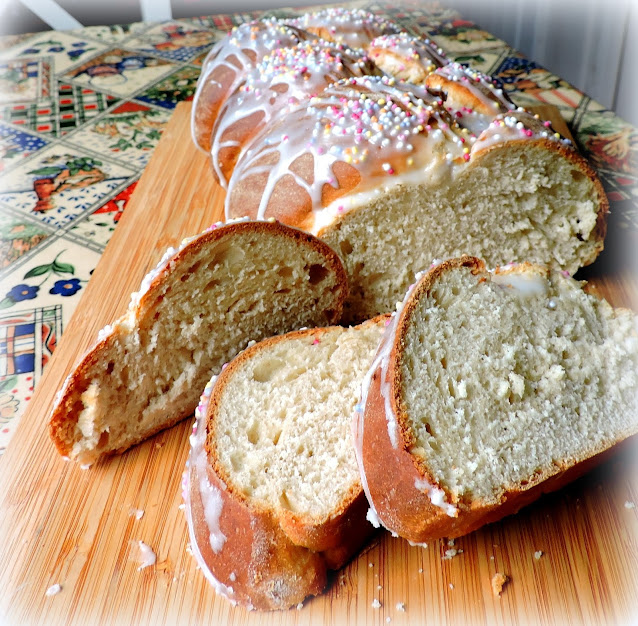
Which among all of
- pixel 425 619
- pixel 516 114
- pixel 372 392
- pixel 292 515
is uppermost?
pixel 516 114

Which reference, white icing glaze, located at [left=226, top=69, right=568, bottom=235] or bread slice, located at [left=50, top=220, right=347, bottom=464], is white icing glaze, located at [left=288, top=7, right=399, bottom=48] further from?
bread slice, located at [left=50, top=220, right=347, bottom=464]

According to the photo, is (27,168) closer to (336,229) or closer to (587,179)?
(336,229)

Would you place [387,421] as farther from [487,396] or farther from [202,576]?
[202,576]

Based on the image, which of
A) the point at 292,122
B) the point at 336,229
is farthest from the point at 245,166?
the point at 336,229

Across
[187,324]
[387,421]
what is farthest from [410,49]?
[387,421]

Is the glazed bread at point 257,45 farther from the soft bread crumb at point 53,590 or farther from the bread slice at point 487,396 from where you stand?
the soft bread crumb at point 53,590
